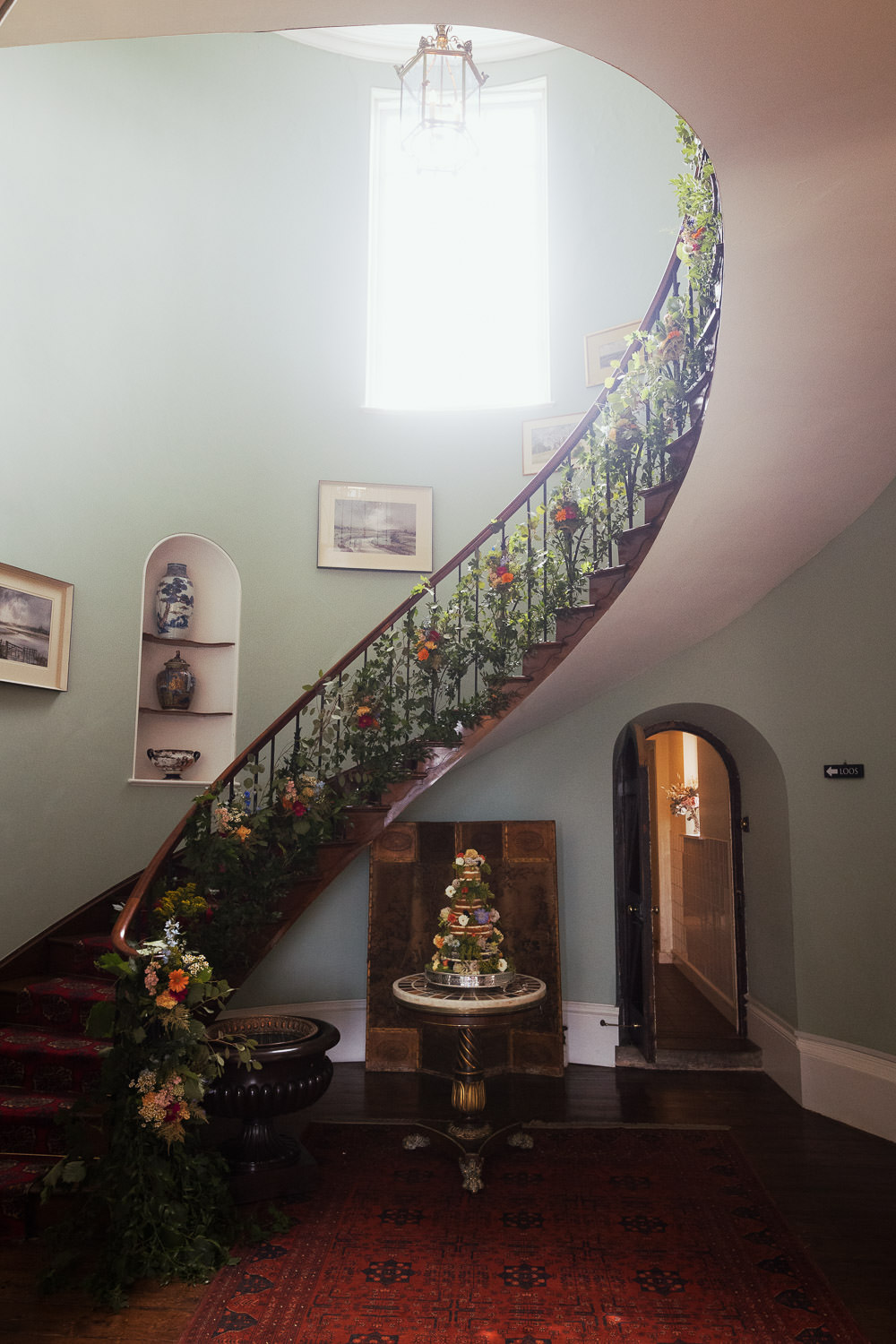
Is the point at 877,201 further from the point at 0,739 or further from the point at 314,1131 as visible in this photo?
the point at 0,739

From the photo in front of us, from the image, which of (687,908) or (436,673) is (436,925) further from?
(687,908)

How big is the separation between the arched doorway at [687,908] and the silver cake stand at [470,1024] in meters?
1.64

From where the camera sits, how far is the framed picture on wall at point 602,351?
689cm

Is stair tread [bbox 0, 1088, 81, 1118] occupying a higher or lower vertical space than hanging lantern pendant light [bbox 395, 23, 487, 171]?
lower

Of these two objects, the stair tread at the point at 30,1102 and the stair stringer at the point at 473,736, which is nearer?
the stair tread at the point at 30,1102

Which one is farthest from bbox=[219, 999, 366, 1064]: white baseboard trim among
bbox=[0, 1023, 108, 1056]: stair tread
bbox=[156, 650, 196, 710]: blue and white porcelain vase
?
bbox=[156, 650, 196, 710]: blue and white porcelain vase

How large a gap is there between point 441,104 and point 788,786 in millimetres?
6166

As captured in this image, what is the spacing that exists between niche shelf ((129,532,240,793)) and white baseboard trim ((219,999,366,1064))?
5.64ft

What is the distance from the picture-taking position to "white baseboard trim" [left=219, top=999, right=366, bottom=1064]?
6121 mm

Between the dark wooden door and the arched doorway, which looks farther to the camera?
the arched doorway

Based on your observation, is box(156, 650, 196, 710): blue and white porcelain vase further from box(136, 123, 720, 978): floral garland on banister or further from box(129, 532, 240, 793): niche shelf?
box(136, 123, 720, 978): floral garland on banister

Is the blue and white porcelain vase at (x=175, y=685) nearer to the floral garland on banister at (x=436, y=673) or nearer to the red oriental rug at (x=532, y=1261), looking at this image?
the floral garland on banister at (x=436, y=673)

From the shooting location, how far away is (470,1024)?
4.06 metres

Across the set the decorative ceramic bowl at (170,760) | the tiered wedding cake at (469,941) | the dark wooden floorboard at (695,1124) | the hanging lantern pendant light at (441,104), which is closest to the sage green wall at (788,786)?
the dark wooden floorboard at (695,1124)
